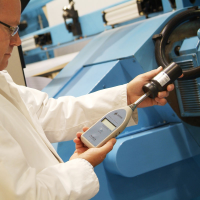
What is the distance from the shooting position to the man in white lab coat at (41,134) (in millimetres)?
627

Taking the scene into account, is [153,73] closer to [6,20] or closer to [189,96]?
[189,96]

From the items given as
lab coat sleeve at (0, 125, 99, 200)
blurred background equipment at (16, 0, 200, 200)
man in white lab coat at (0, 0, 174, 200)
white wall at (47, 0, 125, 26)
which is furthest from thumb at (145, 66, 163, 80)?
white wall at (47, 0, 125, 26)

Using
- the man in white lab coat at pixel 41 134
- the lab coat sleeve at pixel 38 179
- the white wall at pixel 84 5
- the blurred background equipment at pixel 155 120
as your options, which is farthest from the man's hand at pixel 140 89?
the white wall at pixel 84 5

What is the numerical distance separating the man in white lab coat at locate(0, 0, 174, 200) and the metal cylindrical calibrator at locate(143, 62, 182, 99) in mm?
30

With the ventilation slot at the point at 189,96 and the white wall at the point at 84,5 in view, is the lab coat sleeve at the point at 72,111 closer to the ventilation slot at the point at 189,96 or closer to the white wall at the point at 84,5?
the ventilation slot at the point at 189,96

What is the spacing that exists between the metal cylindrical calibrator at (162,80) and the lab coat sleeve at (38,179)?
0.37m

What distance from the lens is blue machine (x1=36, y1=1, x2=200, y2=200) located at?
42.6 inches

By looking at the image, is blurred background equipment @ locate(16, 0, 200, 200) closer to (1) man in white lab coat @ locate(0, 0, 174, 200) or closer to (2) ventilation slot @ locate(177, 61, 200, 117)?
(2) ventilation slot @ locate(177, 61, 200, 117)

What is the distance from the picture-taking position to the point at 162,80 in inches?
37.0

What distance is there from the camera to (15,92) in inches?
33.2

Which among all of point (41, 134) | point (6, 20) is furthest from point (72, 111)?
point (6, 20)

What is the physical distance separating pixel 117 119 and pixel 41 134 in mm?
243

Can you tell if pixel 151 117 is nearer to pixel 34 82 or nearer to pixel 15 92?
pixel 15 92

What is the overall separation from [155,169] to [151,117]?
226mm
